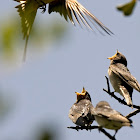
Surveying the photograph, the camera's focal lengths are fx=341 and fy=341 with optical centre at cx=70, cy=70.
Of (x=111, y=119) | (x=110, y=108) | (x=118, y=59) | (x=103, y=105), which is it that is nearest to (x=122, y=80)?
(x=118, y=59)

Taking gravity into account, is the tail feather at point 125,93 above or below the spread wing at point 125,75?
below

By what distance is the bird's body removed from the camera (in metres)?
3.36

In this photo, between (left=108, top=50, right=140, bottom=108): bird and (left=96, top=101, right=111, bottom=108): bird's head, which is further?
(left=108, top=50, right=140, bottom=108): bird

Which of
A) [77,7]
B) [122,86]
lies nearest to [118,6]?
[77,7]

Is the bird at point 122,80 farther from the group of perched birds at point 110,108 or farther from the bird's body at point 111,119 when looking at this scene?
the bird's body at point 111,119

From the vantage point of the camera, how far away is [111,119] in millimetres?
3580

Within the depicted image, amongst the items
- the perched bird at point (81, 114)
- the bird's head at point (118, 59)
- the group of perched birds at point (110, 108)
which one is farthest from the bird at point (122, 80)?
the perched bird at point (81, 114)

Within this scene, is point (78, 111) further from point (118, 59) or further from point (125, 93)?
point (118, 59)

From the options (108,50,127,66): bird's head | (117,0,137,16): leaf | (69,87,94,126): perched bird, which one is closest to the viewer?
(117,0,137,16): leaf

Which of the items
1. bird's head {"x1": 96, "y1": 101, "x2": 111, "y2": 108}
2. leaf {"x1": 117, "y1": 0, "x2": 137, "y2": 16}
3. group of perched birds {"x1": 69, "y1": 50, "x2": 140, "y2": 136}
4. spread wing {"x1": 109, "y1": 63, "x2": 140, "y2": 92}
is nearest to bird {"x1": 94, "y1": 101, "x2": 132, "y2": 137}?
group of perched birds {"x1": 69, "y1": 50, "x2": 140, "y2": 136}

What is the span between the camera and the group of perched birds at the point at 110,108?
357 cm

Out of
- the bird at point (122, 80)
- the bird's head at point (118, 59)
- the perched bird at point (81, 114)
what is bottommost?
the perched bird at point (81, 114)

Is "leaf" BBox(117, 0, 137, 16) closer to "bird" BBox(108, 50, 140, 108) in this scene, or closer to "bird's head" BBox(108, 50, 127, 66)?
"bird" BBox(108, 50, 140, 108)

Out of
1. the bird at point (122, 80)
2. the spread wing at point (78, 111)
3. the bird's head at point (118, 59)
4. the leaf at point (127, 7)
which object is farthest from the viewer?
the bird's head at point (118, 59)
